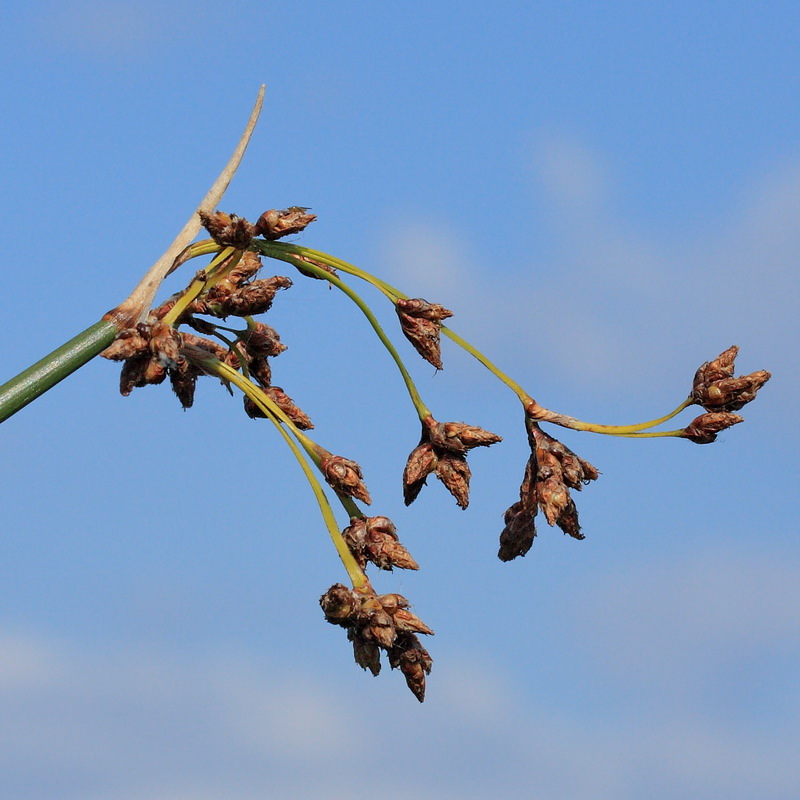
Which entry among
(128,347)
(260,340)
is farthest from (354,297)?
(128,347)

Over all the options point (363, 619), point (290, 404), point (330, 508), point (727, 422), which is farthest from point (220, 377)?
point (727, 422)

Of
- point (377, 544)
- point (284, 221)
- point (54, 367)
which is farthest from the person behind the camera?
point (284, 221)

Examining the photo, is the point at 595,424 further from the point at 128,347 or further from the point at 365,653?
the point at 128,347

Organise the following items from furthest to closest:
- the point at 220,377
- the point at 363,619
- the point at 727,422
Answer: the point at 220,377
the point at 727,422
the point at 363,619

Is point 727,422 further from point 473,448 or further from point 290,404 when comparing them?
point 290,404

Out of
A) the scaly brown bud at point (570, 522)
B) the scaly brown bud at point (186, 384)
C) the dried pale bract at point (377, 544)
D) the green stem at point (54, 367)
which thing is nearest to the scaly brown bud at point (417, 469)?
the dried pale bract at point (377, 544)

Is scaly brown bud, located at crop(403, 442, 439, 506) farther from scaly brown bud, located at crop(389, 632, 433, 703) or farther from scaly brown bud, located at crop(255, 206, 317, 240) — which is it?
scaly brown bud, located at crop(255, 206, 317, 240)

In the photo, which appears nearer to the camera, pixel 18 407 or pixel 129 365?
pixel 18 407
